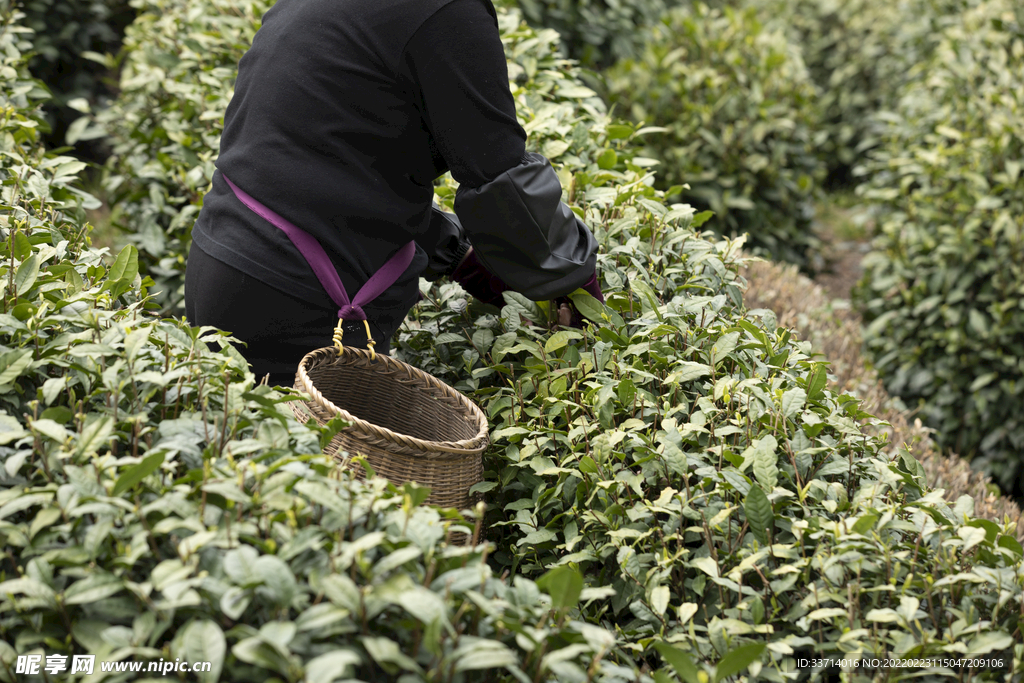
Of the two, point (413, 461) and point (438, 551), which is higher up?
point (438, 551)

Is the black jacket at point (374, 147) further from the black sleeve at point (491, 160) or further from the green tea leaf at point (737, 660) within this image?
the green tea leaf at point (737, 660)

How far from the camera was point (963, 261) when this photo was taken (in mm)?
4180

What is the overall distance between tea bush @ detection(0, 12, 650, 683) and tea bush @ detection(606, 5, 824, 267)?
12.1 feet

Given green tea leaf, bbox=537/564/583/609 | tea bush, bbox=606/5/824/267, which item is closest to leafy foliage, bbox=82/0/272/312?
tea bush, bbox=606/5/824/267

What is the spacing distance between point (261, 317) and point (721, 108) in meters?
3.54

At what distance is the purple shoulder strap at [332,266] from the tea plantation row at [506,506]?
0.32m

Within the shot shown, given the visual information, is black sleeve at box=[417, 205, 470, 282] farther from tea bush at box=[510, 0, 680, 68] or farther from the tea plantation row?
tea bush at box=[510, 0, 680, 68]

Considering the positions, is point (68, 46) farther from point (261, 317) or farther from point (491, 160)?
point (491, 160)

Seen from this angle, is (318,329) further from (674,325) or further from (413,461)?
(674,325)

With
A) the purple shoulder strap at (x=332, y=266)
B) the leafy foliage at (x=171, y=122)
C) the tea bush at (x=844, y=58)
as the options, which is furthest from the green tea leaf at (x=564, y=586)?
the tea bush at (x=844, y=58)

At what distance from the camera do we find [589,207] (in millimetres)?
2668

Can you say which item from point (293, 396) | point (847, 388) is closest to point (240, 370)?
point (293, 396)

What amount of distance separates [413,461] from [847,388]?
8.37 feet

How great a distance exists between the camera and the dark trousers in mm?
2033
